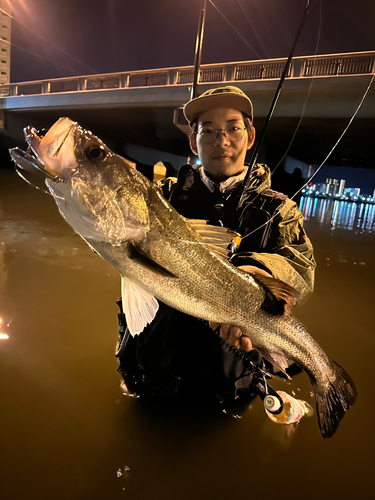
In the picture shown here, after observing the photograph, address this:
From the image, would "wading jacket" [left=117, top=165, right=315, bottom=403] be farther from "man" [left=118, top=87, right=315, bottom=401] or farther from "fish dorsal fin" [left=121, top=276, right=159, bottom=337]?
"fish dorsal fin" [left=121, top=276, right=159, bottom=337]

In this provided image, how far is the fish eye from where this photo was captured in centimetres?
118

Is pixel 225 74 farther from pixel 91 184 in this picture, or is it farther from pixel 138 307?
pixel 138 307

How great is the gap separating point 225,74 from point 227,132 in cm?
1232

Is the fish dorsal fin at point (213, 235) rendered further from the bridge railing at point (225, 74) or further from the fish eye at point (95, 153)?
the bridge railing at point (225, 74)

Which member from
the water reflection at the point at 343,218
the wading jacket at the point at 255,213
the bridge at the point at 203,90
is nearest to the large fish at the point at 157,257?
the wading jacket at the point at 255,213

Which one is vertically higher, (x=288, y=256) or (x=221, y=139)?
(x=221, y=139)

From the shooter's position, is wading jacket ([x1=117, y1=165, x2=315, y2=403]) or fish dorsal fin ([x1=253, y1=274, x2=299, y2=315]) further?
wading jacket ([x1=117, y1=165, x2=315, y2=403])

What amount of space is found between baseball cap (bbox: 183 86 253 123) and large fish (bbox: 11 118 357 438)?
3.90 feet

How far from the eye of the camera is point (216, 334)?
1893mm

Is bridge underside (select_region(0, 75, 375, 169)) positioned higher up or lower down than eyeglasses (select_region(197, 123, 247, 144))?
higher up

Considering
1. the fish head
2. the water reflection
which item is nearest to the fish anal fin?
the fish head

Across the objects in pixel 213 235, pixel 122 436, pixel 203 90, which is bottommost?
pixel 122 436

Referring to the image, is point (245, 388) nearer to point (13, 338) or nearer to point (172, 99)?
point (13, 338)

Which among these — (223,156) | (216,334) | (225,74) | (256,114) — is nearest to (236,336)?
(216,334)
